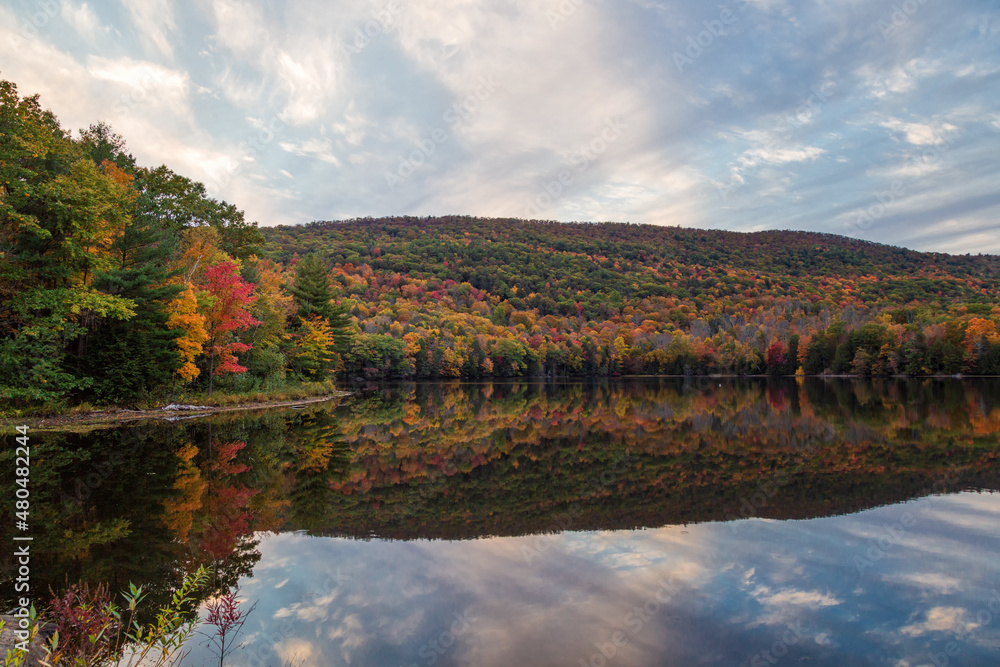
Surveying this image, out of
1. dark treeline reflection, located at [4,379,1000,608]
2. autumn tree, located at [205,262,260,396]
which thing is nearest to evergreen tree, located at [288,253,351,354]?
autumn tree, located at [205,262,260,396]

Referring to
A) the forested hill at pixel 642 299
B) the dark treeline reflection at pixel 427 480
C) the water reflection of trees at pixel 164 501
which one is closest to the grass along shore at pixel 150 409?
the dark treeline reflection at pixel 427 480

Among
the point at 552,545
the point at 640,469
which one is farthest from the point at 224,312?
the point at 552,545

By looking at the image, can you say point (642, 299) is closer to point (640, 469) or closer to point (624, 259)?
point (624, 259)

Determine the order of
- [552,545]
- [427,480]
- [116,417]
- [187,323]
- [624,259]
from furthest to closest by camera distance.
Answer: [624,259], [187,323], [116,417], [427,480], [552,545]

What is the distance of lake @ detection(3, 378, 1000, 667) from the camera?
5809 millimetres

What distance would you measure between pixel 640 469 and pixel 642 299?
124m

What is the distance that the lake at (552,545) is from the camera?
581 cm

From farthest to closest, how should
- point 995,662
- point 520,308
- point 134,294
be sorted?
point 520,308 < point 134,294 < point 995,662

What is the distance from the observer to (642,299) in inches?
5276

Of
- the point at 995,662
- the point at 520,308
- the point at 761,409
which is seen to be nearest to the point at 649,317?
the point at 520,308

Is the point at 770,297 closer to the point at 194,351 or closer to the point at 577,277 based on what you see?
the point at 577,277

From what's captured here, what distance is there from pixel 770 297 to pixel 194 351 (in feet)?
433

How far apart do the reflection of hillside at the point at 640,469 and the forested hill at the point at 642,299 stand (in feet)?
195

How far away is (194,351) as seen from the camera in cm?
2647
